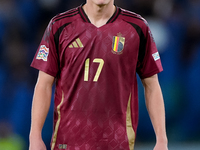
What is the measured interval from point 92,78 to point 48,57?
0.30 m

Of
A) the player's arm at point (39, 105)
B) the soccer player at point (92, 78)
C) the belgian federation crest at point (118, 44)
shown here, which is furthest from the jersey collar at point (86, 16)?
the player's arm at point (39, 105)

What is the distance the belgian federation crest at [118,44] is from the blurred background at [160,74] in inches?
77.4

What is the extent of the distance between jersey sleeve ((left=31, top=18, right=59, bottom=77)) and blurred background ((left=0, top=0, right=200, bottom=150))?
182 centimetres

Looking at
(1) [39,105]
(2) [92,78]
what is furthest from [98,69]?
(1) [39,105]

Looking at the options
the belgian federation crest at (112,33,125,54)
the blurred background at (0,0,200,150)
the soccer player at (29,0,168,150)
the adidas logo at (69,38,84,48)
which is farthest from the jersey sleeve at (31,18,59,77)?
the blurred background at (0,0,200,150)

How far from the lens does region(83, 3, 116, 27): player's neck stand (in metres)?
2.42

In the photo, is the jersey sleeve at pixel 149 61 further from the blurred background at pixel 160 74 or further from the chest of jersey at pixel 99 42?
the blurred background at pixel 160 74

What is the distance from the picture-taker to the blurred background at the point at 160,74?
4133mm

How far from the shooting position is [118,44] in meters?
2.40

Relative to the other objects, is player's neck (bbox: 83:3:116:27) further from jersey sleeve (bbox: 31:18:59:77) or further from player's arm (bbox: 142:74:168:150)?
player's arm (bbox: 142:74:168:150)

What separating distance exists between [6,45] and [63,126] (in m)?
2.08

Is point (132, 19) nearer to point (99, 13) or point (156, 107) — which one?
point (99, 13)

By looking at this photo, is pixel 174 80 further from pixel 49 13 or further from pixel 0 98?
pixel 0 98

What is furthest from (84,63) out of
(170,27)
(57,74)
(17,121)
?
(170,27)
